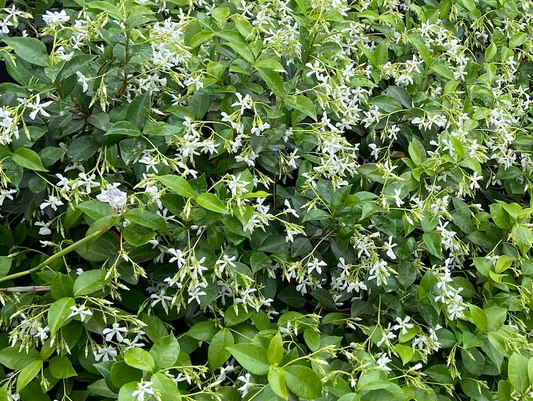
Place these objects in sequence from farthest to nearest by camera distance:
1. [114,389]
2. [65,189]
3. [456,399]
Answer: [456,399], [65,189], [114,389]

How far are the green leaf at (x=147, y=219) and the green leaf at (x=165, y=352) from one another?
226 mm

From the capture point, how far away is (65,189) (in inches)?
43.6

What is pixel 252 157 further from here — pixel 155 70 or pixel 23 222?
pixel 23 222

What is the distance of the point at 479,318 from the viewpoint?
4.25 feet

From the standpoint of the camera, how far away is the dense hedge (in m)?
1.05

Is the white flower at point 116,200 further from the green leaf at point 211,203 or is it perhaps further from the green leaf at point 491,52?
the green leaf at point 491,52

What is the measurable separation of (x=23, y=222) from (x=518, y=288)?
1.33 meters

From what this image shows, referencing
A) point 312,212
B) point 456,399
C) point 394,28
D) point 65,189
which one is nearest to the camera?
point 65,189

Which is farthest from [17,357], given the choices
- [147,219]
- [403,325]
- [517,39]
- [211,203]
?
[517,39]

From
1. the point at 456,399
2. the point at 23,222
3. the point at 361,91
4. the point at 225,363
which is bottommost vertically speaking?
the point at 456,399

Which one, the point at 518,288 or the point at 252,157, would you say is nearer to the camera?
the point at 252,157

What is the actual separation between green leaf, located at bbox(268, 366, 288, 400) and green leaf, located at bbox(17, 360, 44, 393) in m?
0.48

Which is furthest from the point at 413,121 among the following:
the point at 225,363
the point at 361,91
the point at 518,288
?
the point at 225,363

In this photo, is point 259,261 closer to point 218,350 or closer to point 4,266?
point 218,350
